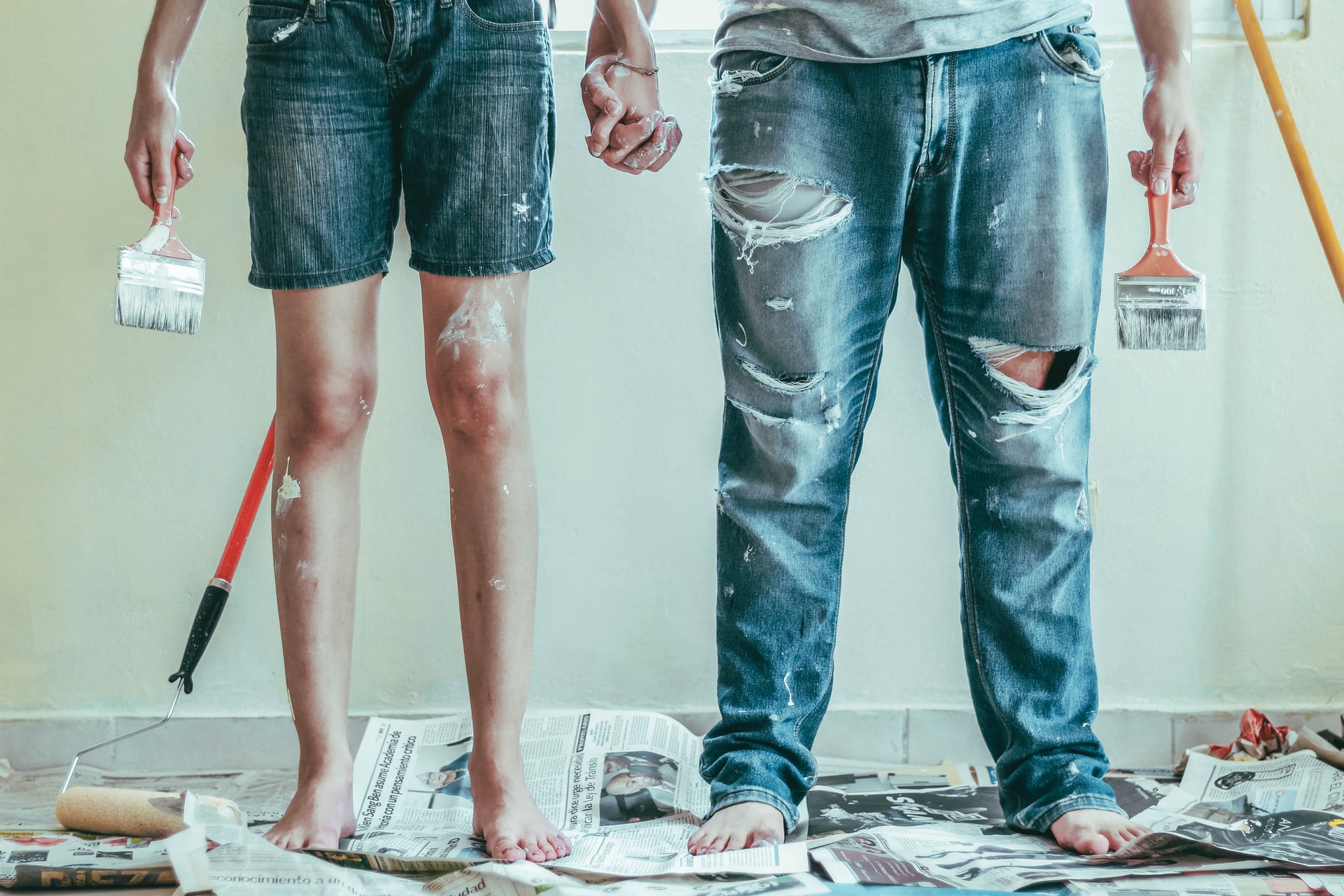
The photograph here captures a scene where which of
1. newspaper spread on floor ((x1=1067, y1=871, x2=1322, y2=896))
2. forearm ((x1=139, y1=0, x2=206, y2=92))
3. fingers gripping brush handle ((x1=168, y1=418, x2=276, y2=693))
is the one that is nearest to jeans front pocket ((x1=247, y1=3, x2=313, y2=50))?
forearm ((x1=139, y1=0, x2=206, y2=92))

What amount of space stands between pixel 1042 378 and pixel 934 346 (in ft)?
0.36

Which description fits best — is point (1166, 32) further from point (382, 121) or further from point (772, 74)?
point (382, 121)

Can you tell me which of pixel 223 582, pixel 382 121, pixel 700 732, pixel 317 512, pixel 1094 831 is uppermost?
pixel 382 121

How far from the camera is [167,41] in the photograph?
97 centimetres

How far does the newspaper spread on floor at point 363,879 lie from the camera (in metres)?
0.79

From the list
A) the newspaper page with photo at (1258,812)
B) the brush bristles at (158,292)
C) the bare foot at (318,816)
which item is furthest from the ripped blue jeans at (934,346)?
the brush bristles at (158,292)

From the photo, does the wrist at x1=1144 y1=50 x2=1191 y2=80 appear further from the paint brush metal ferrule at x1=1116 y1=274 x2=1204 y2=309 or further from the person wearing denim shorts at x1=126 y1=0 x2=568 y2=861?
the person wearing denim shorts at x1=126 y1=0 x2=568 y2=861

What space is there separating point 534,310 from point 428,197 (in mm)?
414

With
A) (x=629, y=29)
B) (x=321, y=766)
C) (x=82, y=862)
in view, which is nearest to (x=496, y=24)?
(x=629, y=29)

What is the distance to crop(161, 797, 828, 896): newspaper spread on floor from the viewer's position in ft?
2.59

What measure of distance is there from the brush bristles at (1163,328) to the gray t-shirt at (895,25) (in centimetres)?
28

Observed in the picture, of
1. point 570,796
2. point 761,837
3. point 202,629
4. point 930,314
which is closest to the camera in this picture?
point 761,837

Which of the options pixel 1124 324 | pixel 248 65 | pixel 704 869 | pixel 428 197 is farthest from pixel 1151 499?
pixel 248 65

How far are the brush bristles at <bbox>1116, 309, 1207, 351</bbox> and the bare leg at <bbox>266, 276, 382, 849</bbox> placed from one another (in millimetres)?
733
